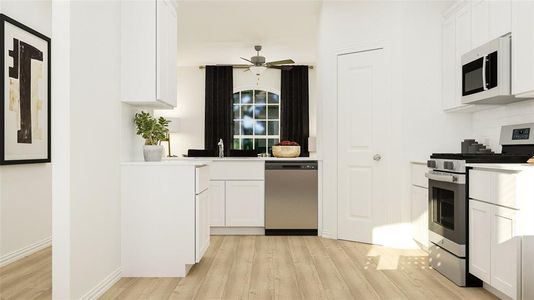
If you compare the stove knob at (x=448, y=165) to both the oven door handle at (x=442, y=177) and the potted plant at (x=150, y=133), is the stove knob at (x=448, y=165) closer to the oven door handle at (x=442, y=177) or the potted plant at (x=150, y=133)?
the oven door handle at (x=442, y=177)

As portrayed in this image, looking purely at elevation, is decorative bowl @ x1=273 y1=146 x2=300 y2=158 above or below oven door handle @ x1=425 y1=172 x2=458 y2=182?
above

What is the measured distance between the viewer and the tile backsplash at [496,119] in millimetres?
3246

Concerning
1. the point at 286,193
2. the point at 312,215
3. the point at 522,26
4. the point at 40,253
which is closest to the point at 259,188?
the point at 286,193

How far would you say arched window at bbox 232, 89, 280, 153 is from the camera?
28.0 feet

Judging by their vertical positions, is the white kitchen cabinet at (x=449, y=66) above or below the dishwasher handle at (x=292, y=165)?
above

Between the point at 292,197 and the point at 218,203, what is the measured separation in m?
0.86

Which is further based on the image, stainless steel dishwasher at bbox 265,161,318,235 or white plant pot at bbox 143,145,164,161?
stainless steel dishwasher at bbox 265,161,318,235

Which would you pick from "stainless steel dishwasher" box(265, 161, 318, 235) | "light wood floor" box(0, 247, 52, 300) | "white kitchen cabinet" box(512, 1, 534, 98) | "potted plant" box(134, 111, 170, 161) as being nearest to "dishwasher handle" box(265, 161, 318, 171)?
"stainless steel dishwasher" box(265, 161, 318, 235)

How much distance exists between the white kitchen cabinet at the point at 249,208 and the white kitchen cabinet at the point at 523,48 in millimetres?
2712

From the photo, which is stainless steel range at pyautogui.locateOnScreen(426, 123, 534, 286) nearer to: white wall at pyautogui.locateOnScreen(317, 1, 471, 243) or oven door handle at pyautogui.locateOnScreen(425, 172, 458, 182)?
oven door handle at pyautogui.locateOnScreen(425, 172, 458, 182)

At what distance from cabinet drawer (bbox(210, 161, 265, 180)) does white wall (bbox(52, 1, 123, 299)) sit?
1.73m

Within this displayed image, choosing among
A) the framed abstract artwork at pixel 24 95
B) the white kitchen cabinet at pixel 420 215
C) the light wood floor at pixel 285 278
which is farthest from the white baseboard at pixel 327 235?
the framed abstract artwork at pixel 24 95

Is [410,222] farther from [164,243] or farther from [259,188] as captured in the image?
[164,243]

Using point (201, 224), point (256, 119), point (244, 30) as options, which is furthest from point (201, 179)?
point (256, 119)
